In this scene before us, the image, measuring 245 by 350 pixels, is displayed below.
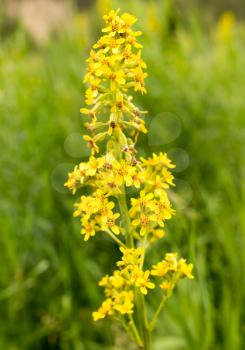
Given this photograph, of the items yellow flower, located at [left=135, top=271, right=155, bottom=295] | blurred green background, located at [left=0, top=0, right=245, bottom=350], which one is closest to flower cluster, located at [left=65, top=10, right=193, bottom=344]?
yellow flower, located at [left=135, top=271, right=155, bottom=295]

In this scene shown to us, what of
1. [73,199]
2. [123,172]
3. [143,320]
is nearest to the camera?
[123,172]

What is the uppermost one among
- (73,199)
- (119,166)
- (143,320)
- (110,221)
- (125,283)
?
(73,199)

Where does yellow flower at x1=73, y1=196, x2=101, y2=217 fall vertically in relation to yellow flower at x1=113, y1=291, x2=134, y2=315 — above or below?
above

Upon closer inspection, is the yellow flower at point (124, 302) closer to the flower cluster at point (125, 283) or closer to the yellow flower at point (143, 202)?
the flower cluster at point (125, 283)

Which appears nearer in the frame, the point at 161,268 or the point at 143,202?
the point at 143,202

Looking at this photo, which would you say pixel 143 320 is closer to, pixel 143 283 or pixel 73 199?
pixel 143 283

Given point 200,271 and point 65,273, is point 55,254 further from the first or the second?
point 200,271

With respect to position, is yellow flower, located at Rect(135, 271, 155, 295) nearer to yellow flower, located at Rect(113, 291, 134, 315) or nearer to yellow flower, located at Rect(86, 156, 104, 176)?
yellow flower, located at Rect(113, 291, 134, 315)

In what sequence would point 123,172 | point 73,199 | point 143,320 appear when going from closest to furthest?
point 123,172 < point 143,320 < point 73,199

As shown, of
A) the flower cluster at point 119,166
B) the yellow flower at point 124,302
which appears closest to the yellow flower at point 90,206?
the flower cluster at point 119,166

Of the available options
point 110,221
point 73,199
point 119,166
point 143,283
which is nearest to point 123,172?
point 119,166
